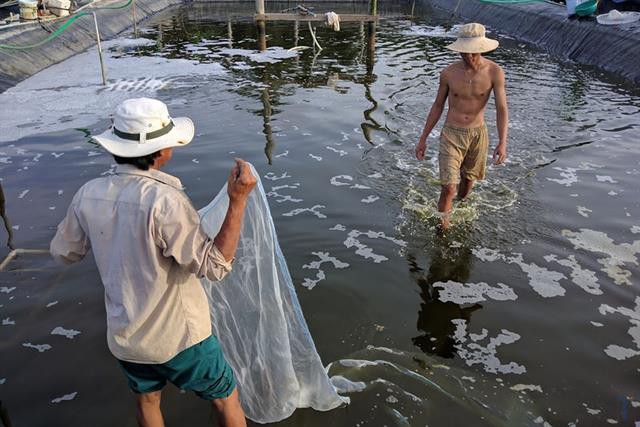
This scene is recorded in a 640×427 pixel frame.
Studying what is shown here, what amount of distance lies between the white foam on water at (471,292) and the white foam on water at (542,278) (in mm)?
300

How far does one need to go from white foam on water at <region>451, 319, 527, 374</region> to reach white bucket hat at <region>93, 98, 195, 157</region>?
10.1ft

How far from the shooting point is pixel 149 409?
2.68 m

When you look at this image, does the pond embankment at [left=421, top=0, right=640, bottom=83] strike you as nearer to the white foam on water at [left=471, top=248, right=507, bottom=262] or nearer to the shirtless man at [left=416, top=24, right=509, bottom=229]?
the shirtless man at [left=416, top=24, right=509, bottom=229]

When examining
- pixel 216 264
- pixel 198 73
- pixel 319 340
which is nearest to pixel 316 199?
pixel 319 340

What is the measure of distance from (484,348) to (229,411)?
2.43 metres

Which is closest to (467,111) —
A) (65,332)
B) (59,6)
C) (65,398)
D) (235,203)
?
(235,203)

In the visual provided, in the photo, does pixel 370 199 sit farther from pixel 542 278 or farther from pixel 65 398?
pixel 65 398

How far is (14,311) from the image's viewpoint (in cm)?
451

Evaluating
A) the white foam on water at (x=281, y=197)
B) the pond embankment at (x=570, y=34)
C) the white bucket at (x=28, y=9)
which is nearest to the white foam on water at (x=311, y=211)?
the white foam on water at (x=281, y=197)

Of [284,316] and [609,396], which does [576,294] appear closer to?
[609,396]

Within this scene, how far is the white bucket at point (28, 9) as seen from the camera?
1735 centimetres

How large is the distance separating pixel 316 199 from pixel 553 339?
143 inches

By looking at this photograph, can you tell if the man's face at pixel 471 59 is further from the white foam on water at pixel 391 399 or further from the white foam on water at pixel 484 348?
the white foam on water at pixel 391 399

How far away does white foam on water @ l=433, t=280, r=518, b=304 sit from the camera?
4746mm
